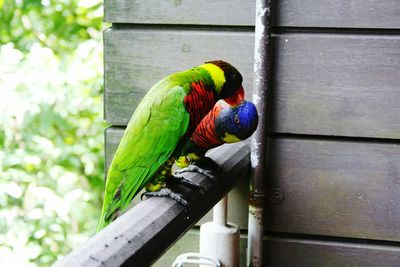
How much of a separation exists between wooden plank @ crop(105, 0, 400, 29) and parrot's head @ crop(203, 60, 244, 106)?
19 centimetres

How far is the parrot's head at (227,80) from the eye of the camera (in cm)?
122

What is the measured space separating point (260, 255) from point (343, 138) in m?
0.34

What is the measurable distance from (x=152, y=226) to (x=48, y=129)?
2.06m

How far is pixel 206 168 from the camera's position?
4.01 feet

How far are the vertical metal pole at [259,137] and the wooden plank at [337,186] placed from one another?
1.8 inches

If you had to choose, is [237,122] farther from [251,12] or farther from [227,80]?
[251,12]

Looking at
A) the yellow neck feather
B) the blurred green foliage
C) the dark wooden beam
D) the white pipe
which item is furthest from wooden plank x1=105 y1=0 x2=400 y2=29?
the blurred green foliage

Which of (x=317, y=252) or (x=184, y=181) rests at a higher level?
(x=184, y=181)

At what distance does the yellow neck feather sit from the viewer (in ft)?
3.99

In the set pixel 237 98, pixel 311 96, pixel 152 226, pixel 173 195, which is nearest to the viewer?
pixel 152 226

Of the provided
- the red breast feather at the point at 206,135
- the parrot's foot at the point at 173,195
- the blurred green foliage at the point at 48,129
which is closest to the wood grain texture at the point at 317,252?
the red breast feather at the point at 206,135

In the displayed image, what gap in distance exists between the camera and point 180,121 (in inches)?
46.1

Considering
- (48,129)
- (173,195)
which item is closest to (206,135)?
(173,195)

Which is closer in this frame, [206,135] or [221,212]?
[206,135]
